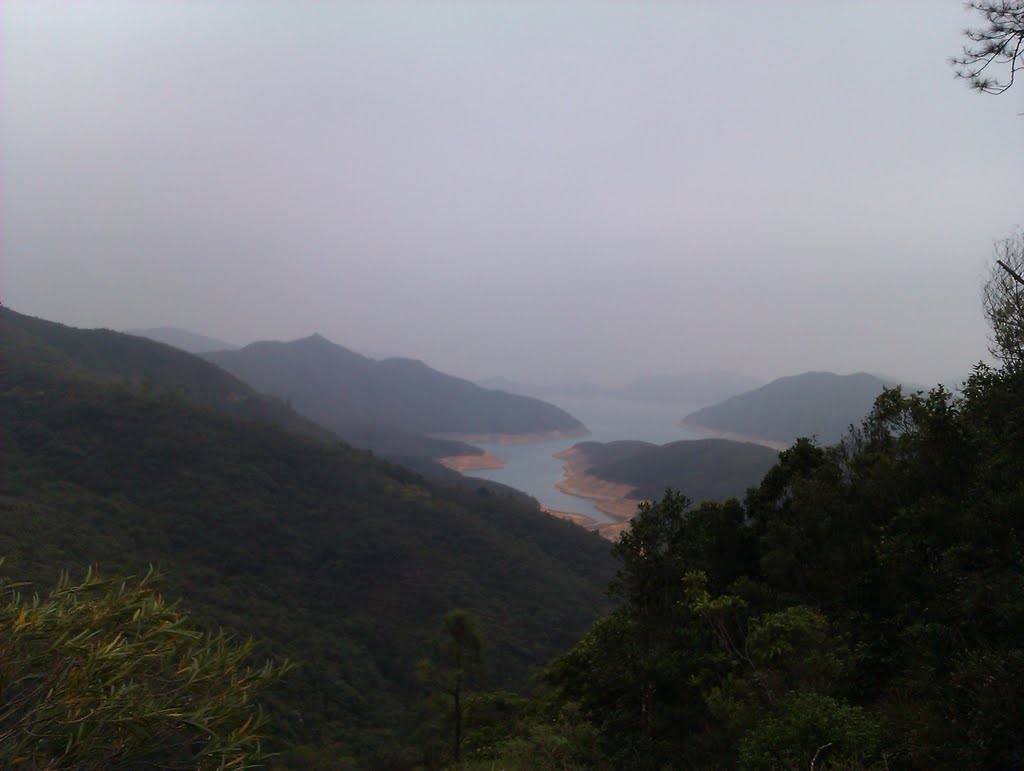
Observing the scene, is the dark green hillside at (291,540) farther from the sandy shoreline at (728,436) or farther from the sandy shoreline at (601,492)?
the sandy shoreline at (728,436)

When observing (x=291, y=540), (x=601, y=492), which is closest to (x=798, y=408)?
(x=601, y=492)

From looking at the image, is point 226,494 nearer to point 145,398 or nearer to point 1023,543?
point 145,398

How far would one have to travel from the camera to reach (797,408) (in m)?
116

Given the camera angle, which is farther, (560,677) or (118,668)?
(560,677)

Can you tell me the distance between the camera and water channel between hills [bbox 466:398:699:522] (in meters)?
84.1

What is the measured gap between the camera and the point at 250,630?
83.8ft

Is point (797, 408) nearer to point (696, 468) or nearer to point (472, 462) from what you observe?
point (696, 468)

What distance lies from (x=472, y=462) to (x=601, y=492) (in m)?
30.5

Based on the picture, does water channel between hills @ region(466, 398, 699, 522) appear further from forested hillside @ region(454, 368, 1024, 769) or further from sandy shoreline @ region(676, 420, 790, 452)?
forested hillside @ region(454, 368, 1024, 769)

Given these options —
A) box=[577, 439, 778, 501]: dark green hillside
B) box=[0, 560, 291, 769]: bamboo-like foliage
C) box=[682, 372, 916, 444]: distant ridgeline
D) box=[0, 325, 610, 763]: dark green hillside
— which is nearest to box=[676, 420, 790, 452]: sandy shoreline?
box=[682, 372, 916, 444]: distant ridgeline

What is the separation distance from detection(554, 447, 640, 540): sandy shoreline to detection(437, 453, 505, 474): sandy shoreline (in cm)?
1271

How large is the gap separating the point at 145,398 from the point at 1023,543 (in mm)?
50283

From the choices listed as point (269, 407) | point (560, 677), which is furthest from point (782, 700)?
point (269, 407)

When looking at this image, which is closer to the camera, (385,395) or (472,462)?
(472,462)
